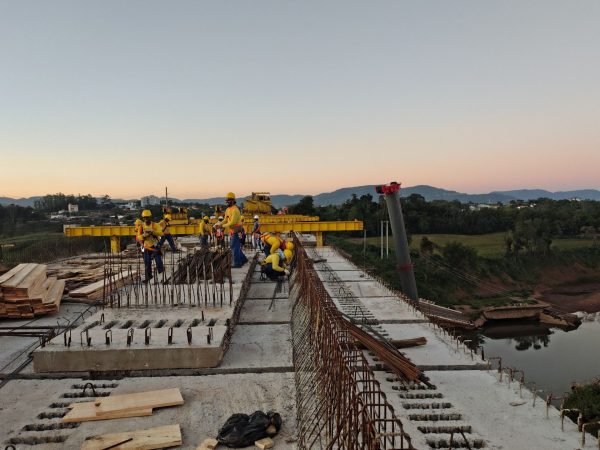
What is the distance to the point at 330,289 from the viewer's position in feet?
54.2

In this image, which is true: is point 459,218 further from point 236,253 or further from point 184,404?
point 184,404

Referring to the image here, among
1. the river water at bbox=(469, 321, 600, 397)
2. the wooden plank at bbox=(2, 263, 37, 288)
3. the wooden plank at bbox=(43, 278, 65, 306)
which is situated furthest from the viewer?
the river water at bbox=(469, 321, 600, 397)

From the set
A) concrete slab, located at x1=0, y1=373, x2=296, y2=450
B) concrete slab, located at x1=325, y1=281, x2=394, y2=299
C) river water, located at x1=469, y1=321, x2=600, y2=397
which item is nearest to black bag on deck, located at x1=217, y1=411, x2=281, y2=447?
concrete slab, located at x1=0, y1=373, x2=296, y2=450

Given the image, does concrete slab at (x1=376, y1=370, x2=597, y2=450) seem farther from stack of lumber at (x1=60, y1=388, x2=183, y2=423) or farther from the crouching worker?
the crouching worker

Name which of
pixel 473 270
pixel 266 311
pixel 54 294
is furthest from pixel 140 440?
pixel 473 270

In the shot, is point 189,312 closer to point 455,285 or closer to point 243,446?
point 243,446

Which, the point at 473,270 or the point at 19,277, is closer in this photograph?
the point at 19,277

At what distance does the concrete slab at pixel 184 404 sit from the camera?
221 inches

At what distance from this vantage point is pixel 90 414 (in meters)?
5.89

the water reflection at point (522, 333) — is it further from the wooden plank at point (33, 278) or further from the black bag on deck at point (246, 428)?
the wooden plank at point (33, 278)

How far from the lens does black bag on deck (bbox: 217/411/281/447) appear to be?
5.29 metres

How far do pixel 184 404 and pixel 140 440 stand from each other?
3.70 feet

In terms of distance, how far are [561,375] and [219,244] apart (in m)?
16.8

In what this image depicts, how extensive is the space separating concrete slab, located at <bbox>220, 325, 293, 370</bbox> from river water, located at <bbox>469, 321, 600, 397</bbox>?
1314cm
